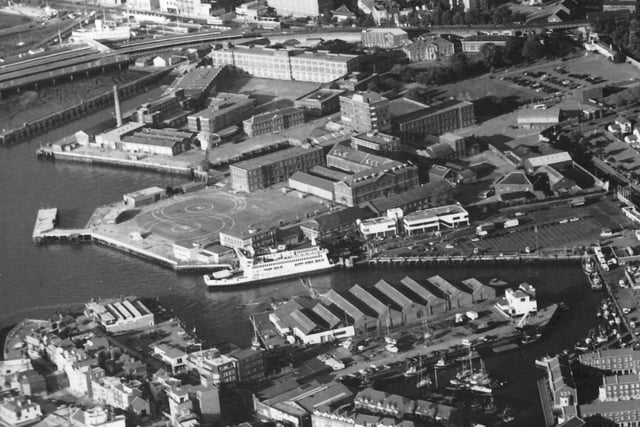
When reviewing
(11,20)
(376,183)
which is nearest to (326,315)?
(376,183)

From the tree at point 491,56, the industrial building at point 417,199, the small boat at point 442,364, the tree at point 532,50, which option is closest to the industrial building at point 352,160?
the industrial building at point 417,199

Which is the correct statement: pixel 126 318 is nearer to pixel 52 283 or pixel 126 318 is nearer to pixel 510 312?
pixel 52 283

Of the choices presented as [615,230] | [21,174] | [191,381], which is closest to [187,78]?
[21,174]

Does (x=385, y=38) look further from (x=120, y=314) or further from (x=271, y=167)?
(x=120, y=314)

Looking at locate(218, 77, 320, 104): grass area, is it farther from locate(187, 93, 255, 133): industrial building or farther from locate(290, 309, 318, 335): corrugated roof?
locate(290, 309, 318, 335): corrugated roof

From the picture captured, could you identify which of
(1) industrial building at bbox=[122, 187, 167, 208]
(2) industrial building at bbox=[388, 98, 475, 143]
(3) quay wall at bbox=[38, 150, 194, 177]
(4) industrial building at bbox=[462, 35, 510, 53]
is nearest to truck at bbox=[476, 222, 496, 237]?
(2) industrial building at bbox=[388, 98, 475, 143]

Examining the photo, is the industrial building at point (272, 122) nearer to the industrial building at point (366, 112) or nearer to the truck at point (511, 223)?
the industrial building at point (366, 112)
